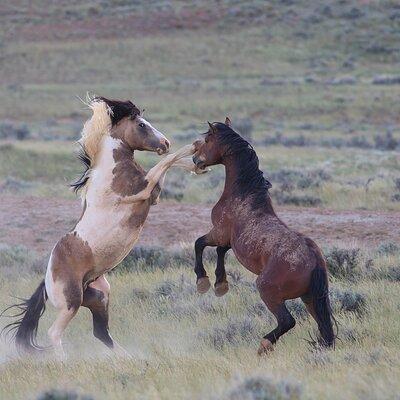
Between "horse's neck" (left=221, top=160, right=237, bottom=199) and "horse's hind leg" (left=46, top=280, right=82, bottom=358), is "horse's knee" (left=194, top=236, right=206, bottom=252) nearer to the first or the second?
"horse's neck" (left=221, top=160, right=237, bottom=199)

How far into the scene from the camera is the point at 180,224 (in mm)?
15797

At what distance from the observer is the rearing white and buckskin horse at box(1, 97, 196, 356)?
870 centimetres

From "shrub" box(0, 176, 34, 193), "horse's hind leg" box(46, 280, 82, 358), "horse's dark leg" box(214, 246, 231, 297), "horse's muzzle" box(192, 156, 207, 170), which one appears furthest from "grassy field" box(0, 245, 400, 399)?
"shrub" box(0, 176, 34, 193)

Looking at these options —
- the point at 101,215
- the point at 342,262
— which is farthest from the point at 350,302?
the point at 101,215

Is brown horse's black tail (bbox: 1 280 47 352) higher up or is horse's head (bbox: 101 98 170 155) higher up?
horse's head (bbox: 101 98 170 155)

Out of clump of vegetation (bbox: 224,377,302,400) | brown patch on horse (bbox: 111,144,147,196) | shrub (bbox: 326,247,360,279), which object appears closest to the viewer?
clump of vegetation (bbox: 224,377,302,400)

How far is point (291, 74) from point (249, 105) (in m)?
11.2

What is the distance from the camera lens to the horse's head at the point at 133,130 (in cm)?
896

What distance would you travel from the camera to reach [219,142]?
28.6 feet

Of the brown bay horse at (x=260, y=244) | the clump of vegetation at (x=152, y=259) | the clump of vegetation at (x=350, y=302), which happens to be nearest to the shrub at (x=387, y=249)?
the clump of vegetation at (x=152, y=259)

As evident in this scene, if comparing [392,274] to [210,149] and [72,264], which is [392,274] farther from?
[72,264]

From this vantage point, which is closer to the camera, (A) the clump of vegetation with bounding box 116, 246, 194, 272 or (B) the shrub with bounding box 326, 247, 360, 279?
(B) the shrub with bounding box 326, 247, 360, 279

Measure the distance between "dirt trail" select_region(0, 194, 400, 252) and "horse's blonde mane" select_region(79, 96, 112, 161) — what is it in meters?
5.44

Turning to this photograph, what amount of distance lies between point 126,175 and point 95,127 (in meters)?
0.47
